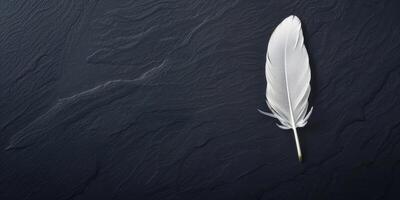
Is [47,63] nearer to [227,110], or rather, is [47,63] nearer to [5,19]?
[5,19]

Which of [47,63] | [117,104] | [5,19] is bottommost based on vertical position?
[117,104]

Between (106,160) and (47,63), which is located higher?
(47,63)

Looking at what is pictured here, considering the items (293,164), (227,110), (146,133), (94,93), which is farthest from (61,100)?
(293,164)
